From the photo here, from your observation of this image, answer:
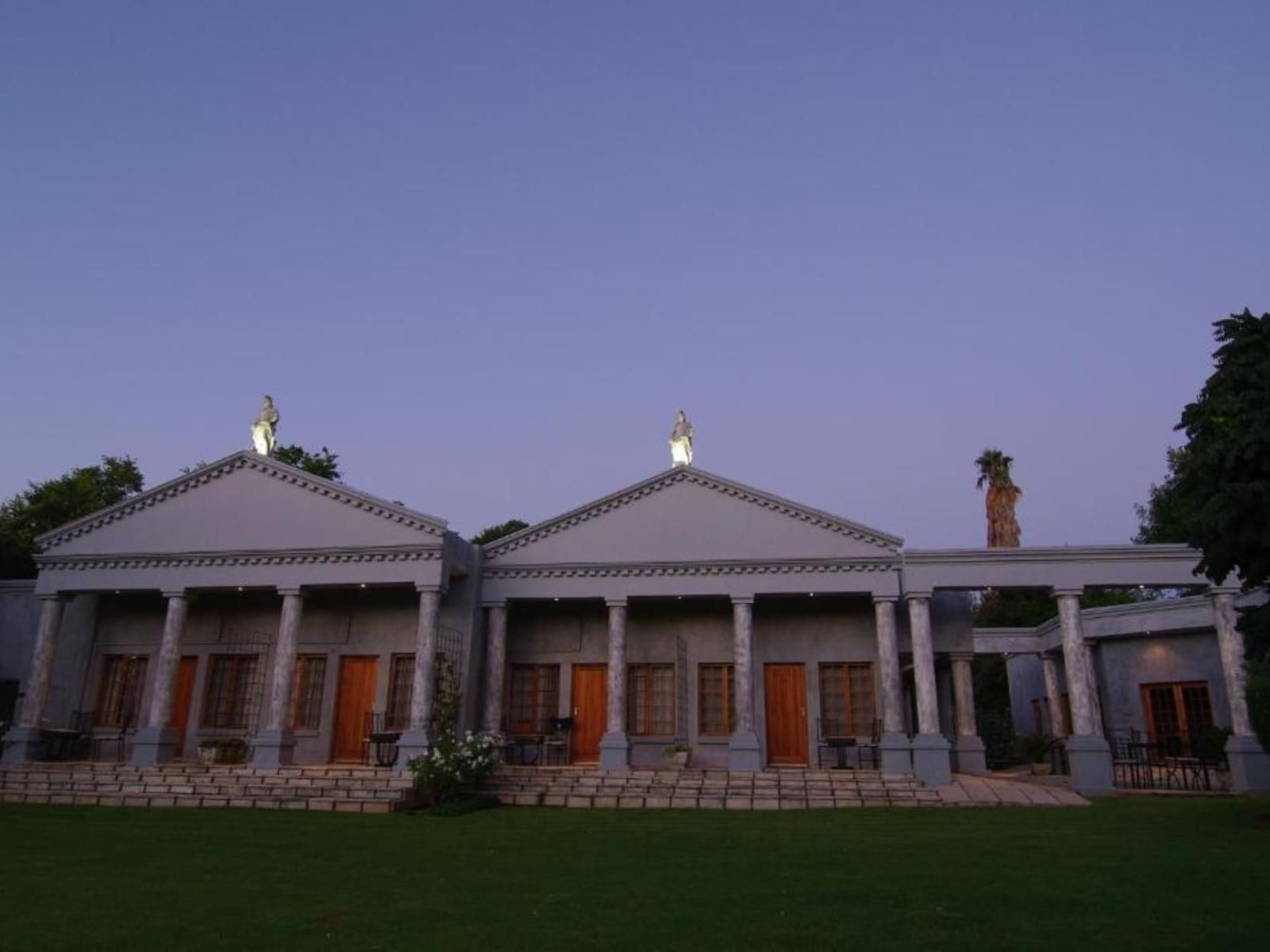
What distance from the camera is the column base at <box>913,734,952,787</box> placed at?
1841 centimetres

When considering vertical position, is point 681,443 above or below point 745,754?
above

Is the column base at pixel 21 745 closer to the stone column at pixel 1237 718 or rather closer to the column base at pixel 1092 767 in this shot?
the column base at pixel 1092 767

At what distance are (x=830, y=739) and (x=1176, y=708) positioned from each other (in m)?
10.5

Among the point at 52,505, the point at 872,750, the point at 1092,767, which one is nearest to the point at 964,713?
the point at 872,750

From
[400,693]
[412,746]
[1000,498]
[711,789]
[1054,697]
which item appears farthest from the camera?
[1000,498]

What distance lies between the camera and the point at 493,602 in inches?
848

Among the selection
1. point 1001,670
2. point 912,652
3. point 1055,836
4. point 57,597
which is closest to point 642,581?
point 912,652

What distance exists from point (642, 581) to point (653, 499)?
6.41 feet

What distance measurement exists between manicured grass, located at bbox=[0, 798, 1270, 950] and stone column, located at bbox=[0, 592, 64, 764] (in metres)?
7.62

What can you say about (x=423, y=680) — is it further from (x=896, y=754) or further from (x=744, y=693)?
(x=896, y=754)

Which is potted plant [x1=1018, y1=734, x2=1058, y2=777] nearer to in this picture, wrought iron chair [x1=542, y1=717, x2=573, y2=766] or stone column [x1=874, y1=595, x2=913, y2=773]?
stone column [x1=874, y1=595, x2=913, y2=773]

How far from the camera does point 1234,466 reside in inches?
495

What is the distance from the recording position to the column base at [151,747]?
19.8 m

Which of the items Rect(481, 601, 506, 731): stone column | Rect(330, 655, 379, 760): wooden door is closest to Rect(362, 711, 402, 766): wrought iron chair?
Rect(330, 655, 379, 760): wooden door
